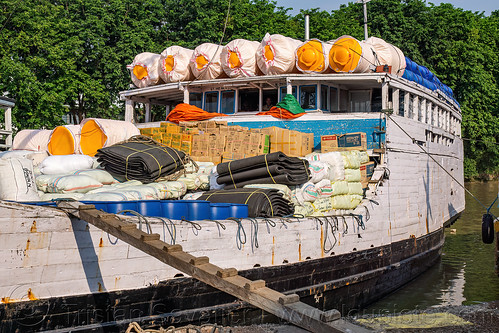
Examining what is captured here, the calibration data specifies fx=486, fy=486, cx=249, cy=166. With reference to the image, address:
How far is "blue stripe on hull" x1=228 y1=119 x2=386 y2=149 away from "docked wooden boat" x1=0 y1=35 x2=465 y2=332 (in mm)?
26

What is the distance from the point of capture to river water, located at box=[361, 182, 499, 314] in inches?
442

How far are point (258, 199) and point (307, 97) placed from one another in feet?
20.6

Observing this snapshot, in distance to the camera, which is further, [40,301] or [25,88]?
[25,88]

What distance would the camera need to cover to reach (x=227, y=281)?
4.28 meters

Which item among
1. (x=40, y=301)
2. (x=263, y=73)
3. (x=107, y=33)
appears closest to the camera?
(x=40, y=301)

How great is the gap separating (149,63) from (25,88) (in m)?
9.89

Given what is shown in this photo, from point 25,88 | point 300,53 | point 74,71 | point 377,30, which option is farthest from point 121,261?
point 377,30

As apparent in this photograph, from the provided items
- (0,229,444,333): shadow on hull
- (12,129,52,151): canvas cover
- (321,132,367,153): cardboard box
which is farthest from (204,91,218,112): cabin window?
(0,229,444,333): shadow on hull

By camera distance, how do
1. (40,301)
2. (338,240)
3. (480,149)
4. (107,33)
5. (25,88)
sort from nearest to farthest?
(40,301), (338,240), (25,88), (107,33), (480,149)

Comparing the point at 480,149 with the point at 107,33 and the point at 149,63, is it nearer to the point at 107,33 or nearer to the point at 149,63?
the point at 107,33

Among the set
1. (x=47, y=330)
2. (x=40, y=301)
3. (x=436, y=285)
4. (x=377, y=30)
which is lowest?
(x=436, y=285)

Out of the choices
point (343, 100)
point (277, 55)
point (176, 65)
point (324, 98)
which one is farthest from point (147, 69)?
point (343, 100)

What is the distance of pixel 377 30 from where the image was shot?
35406mm

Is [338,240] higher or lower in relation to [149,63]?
lower
